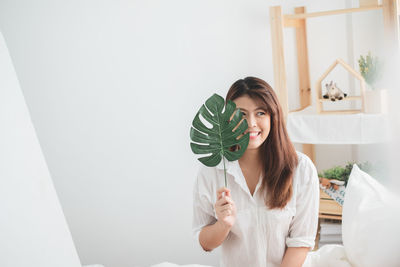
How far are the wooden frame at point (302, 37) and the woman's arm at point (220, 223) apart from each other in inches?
39.8

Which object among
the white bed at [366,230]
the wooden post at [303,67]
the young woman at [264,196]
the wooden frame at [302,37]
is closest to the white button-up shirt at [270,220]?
the young woman at [264,196]

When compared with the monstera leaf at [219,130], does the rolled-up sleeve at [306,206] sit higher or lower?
lower

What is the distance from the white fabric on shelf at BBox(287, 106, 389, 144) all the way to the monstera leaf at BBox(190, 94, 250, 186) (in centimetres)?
99

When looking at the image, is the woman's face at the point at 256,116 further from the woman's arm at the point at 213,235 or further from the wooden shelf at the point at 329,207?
the wooden shelf at the point at 329,207

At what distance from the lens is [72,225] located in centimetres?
224

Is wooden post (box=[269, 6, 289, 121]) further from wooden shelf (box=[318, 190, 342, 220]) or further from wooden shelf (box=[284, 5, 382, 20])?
wooden shelf (box=[318, 190, 342, 220])

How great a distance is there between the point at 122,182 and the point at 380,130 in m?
1.34

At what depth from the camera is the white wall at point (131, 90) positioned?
2.11 meters

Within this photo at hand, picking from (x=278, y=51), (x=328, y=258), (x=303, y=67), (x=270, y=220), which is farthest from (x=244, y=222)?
(x=303, y=67)

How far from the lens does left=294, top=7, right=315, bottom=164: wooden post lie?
8.23 feet

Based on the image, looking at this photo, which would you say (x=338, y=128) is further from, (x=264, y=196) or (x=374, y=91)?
(x=264, y=196)

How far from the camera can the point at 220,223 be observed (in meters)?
1.26

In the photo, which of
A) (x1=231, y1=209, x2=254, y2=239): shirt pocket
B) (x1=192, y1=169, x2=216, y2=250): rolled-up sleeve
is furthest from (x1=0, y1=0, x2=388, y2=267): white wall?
(x1=231, y1=209, x2=254, y2=239): shirt pocket

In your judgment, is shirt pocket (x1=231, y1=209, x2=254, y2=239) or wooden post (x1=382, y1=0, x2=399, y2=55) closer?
shirt pocket (x1=231, y1=209, x2=254, y2=239)
